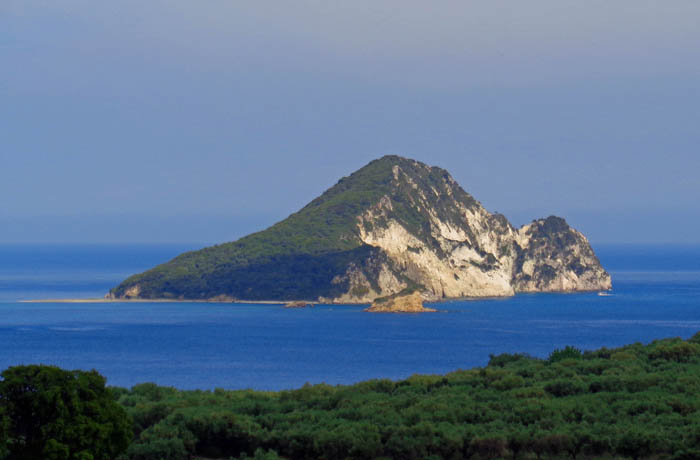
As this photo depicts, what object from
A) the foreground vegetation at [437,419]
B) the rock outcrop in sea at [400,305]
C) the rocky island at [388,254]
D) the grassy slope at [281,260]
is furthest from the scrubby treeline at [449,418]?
the grassy slope at [281,260]

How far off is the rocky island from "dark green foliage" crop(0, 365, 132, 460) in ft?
379

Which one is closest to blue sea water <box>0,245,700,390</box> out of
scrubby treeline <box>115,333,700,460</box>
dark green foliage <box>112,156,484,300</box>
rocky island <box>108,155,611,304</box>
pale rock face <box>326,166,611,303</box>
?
pale rock face <box>326,166,611,303</box>

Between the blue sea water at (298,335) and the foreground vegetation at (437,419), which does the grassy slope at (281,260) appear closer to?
the blue sea water at (298,335)

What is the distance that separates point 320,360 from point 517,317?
4604 cm

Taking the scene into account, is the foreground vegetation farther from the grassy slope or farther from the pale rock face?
the grassy slope

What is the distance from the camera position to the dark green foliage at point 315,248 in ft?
488

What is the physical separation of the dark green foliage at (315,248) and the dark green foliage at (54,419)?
11700 centimetres

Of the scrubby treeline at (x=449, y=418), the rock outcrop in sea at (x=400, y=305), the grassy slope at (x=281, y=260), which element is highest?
the grassy slope at (x=281, y=260)

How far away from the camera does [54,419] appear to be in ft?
82.2

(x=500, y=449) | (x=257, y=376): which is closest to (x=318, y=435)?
(x=500, y=449)

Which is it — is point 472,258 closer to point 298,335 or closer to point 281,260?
point 281,260

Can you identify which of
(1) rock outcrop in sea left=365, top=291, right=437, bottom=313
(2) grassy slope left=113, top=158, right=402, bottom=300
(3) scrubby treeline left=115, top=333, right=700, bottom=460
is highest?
(2) grassy slope left=113, top=158, right=402, bottom=300

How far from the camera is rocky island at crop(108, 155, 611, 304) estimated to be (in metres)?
147

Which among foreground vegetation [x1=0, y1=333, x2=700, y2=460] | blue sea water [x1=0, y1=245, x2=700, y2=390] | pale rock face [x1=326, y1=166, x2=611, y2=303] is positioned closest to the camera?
foreground vegetation [x1=0, y1=333, x2=700, y2=460]
